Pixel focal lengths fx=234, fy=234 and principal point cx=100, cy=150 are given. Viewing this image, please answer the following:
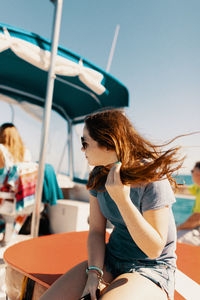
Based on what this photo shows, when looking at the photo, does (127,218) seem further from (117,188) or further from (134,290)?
(134,290)

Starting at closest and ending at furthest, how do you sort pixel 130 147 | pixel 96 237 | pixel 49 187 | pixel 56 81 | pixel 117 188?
pixel 117 188, pixel 130 147, pixel 96 237, pixel 49 187, pixel 56 81

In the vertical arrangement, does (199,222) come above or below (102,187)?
below

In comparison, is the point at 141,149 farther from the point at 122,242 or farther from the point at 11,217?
the point at 11,217

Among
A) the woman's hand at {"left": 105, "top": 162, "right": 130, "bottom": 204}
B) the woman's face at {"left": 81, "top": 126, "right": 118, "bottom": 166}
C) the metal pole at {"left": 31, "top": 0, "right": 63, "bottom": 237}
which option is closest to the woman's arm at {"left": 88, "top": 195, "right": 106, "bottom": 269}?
the woman's face at {"left": 81, "top": 126, "right": 118, "bottom": 166}

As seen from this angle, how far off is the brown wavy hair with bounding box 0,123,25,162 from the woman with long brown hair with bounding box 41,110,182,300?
167 centimetres

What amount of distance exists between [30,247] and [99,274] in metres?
0.79

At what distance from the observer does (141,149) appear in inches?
40.9

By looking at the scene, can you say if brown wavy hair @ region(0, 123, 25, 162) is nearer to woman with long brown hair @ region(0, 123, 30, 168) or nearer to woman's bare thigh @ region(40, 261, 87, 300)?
woman with long brown hair @ region(0, 123, 30, 168)

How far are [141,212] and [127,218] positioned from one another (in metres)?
0.22

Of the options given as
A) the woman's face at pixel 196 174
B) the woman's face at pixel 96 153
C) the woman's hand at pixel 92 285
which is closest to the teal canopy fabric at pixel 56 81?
the woman's face at pixel 196 174

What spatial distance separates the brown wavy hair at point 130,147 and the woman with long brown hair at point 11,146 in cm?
169

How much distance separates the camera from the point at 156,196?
2.90 feet

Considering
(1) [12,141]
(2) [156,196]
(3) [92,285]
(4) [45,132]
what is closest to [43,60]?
(4) [45,132]

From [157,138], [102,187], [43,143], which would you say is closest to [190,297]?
[102,187]
